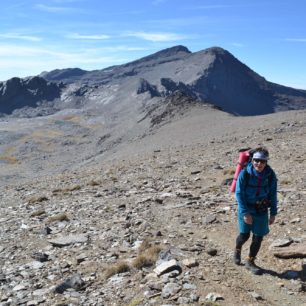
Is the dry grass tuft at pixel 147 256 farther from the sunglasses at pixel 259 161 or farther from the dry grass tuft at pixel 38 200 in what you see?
the dry grass tuft at pixel 38 200

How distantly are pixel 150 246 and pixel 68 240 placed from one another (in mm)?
3237

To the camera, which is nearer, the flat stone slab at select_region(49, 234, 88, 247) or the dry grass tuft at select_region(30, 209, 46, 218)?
the flat stone slab at select_region(49, 234, 88, 247)

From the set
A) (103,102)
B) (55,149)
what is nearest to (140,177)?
(55,149)

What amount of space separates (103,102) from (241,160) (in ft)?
432

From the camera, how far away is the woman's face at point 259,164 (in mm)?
8578

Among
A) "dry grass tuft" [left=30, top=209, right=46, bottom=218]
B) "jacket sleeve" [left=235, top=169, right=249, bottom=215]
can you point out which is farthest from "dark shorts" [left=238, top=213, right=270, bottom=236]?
"dry grass tuft" [left=30, top=209, right=46, bottom=218]

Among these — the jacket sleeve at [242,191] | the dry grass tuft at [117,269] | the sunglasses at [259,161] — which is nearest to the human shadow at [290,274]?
the jacket sleeve at [242,191]

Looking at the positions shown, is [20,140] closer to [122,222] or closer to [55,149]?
[55,149]

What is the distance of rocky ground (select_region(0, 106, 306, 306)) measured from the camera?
871 centimetres

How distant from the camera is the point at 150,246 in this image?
1150 centimetres

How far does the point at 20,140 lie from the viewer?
313ft

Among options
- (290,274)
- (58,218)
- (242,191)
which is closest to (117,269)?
(242,191)

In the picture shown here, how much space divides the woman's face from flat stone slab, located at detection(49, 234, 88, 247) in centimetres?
651

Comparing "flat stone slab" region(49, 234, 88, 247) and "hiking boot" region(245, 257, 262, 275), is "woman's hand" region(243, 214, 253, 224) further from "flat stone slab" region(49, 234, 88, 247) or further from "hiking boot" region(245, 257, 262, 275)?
"flat stone slab" region(49, 234, 88, 247)
